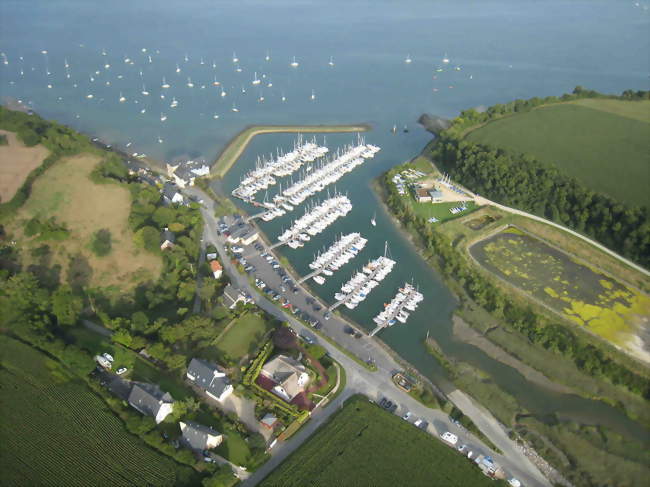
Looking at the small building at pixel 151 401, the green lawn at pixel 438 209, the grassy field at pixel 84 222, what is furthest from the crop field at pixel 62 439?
the green lawn at pixel 438 209

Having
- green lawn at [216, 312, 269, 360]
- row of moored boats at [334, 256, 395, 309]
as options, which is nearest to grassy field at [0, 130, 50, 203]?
green lawn at [216, 312, 269, 360]

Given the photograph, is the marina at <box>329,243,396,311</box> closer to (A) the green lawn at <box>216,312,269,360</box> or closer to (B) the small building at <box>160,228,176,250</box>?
(A) the green lawn at <box>216,312,269,360</box>

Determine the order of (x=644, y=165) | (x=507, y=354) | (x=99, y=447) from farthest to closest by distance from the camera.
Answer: (x=644, y=165) → (x=507, y=354) → (x=99, y=447)

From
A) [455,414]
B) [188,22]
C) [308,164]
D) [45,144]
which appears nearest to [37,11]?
[188,22]

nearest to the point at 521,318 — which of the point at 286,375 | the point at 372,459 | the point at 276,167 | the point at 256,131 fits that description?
the point at 372,459

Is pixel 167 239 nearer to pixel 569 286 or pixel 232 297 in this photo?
pixel 232 297

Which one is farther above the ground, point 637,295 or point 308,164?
point 308,164

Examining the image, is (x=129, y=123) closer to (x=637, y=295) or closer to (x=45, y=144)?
(x=45, y=144)
